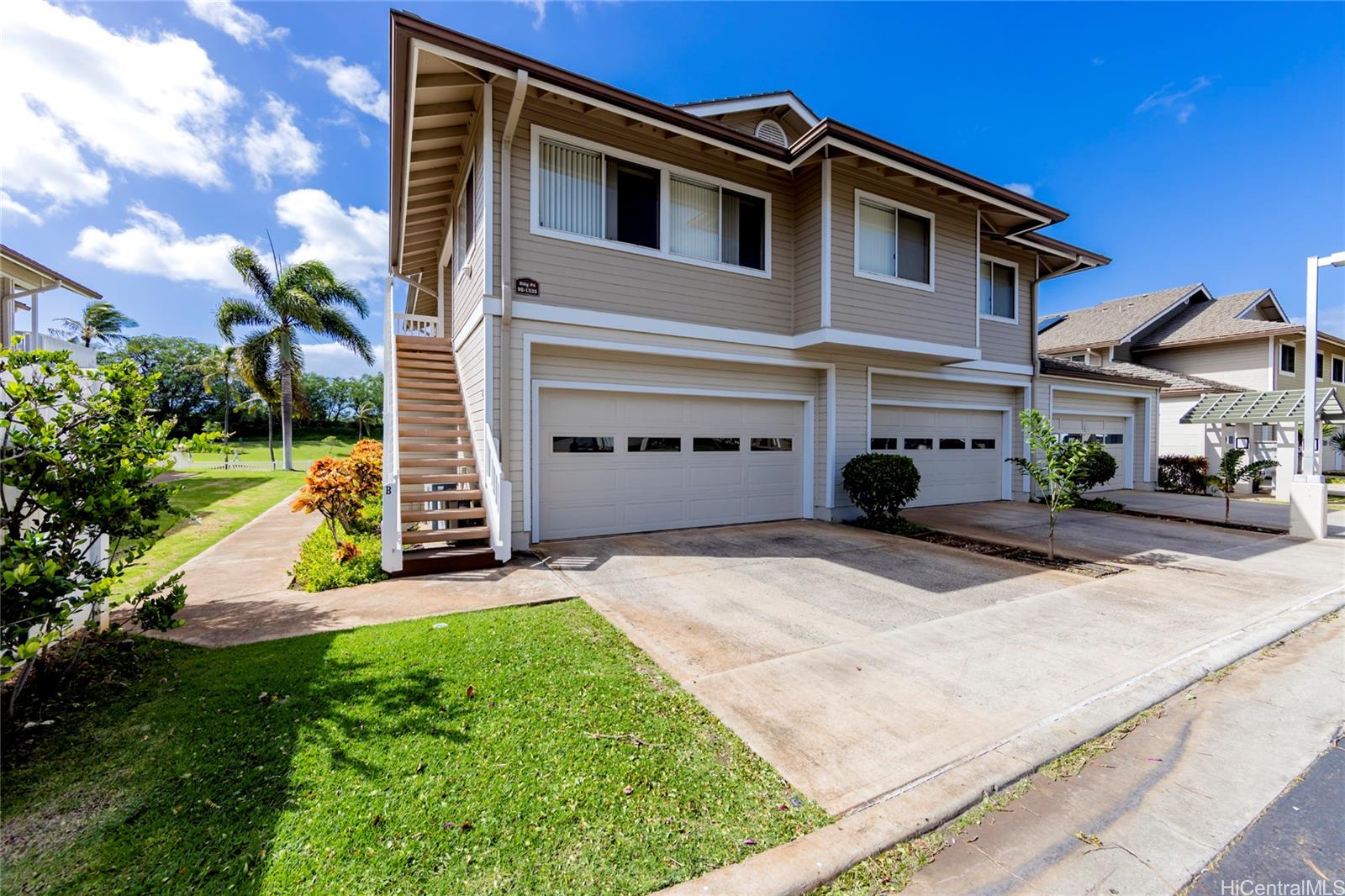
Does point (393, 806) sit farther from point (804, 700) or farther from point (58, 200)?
point (58, 200)

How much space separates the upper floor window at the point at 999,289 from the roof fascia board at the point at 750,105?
5313 millimetres

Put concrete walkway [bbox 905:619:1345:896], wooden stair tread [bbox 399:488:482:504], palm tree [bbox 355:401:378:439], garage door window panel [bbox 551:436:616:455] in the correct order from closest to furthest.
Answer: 1. concrete walkway [bbox 905:619:1345:896]
2. wooden stair tread [bbox 399:488:482:504]
3. garage door window panel [bbox 551:436:616:455]
4. palm tree [bbox 355:401:378:439]

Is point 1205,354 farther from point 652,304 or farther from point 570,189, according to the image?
point 570,189

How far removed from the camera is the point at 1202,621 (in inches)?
202

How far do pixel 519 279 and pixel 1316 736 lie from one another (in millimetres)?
8368

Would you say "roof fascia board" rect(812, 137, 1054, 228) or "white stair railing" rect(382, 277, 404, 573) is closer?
"white stair railing" rect(382, 277, 404, 573)

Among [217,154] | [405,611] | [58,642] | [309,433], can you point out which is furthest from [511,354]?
[309,433]

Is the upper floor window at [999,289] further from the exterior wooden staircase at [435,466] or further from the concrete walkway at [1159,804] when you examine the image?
the exterior wooden staircase at [435,466]

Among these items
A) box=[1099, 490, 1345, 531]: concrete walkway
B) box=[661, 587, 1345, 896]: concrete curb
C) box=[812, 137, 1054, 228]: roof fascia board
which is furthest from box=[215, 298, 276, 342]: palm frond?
box=[1099, 490, 1345, 531]: concrete walkway

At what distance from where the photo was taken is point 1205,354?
20.8 metres

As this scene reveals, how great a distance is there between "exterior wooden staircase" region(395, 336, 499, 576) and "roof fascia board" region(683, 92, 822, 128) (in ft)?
21.8

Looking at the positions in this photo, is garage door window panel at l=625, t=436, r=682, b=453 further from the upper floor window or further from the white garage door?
the white garage door

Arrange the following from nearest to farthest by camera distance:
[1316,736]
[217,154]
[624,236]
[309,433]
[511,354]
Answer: [1316,736] < [511,354] < [624,236] < [217,154] < [309,433]

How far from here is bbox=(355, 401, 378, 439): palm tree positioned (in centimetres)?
4788
